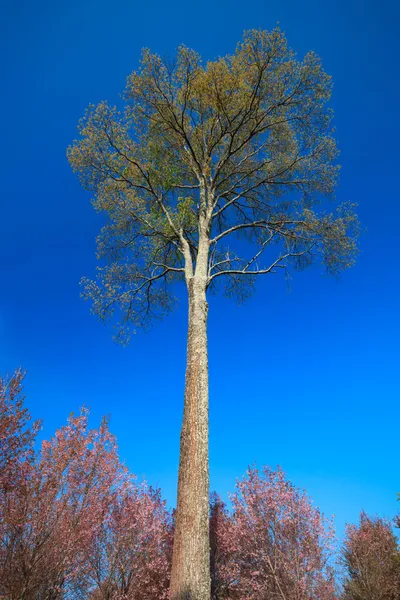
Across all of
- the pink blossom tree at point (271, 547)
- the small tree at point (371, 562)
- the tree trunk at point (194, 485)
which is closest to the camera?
the tree trunk at point (194, 485)

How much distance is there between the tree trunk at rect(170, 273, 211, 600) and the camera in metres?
5.32

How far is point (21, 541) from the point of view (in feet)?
21.4

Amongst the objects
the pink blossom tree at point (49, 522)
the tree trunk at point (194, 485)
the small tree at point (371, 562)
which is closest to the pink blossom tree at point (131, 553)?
the pink blossom tree at point (49, 522)

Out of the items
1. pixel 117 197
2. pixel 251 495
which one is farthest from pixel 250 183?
pixel 251 495

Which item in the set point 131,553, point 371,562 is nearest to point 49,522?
point 131,553

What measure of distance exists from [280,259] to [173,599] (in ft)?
24.4

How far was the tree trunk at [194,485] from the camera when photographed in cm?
532

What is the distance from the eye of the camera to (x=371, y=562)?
17094mm

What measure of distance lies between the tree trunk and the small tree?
14.9 meters

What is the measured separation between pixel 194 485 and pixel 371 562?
1624 cm

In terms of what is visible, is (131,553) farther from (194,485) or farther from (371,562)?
(371,562)

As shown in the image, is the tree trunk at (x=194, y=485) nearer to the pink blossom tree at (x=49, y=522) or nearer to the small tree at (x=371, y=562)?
the pink blossom tree at (x=49, y=522)

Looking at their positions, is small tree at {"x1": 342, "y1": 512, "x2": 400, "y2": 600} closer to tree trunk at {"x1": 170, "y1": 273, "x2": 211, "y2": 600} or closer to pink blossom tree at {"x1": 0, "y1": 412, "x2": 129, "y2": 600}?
pink blossom tree at {"x1": 0, "y1": 412, "x2": 129, "y2": 600}

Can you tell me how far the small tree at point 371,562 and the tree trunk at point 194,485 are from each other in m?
14.9
